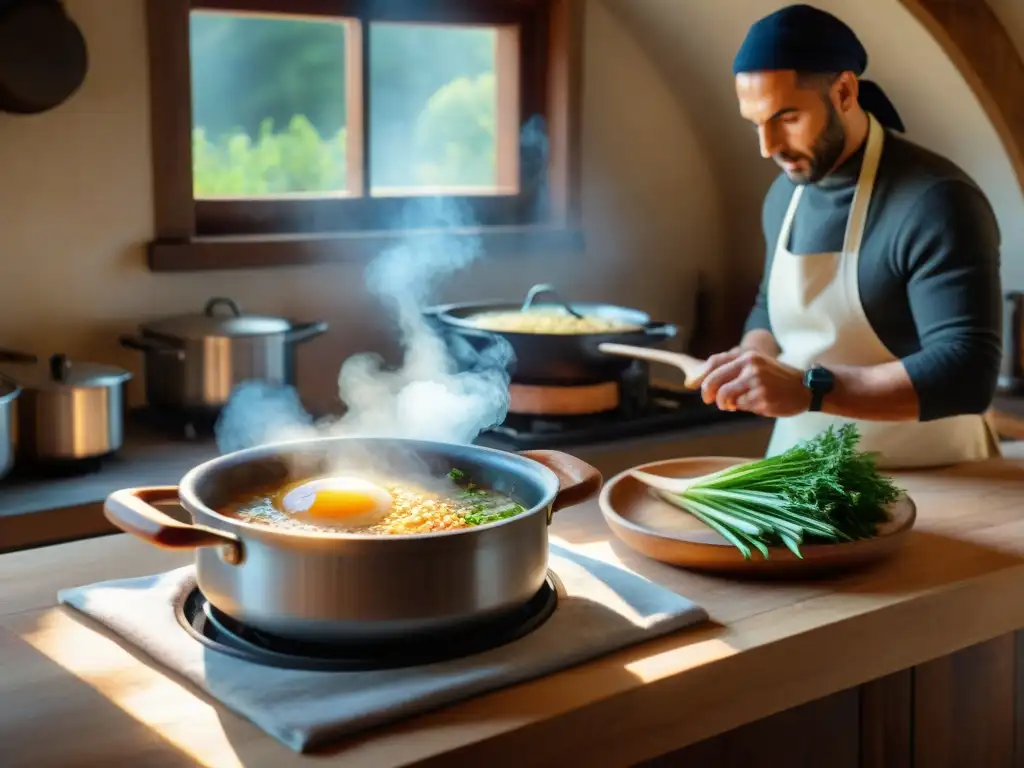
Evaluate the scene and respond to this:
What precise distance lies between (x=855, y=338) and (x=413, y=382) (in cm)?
89

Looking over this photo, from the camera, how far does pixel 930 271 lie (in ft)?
6.89

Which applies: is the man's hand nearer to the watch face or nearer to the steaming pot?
the watch face

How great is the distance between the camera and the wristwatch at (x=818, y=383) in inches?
79.8

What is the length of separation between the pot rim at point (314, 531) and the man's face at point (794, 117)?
99cm

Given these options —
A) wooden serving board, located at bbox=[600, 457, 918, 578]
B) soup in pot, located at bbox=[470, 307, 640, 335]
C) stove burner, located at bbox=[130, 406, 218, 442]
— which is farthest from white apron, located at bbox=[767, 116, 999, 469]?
stove burner, located at bbox=[130, 406, 218, 442]

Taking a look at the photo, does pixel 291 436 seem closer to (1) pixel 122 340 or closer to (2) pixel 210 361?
(2) pixel 210 361

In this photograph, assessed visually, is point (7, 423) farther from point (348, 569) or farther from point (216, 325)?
point (348, 569)

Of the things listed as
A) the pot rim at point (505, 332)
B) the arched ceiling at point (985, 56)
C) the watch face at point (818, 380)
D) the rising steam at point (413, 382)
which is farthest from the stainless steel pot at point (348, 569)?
the arched ceiling at point (985, 56)

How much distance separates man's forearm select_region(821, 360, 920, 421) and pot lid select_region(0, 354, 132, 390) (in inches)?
52.7

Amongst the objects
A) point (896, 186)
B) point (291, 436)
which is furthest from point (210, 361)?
point (896, 186)

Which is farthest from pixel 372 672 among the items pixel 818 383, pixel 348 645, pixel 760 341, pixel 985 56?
pixel 985 56

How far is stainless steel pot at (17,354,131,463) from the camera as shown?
7.63 ft

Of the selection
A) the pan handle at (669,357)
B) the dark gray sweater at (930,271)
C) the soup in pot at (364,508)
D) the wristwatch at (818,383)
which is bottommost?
the soup in pot at (364,508)

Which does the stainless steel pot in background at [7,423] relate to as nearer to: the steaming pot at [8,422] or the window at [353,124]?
the steaming pot at [8,422]
